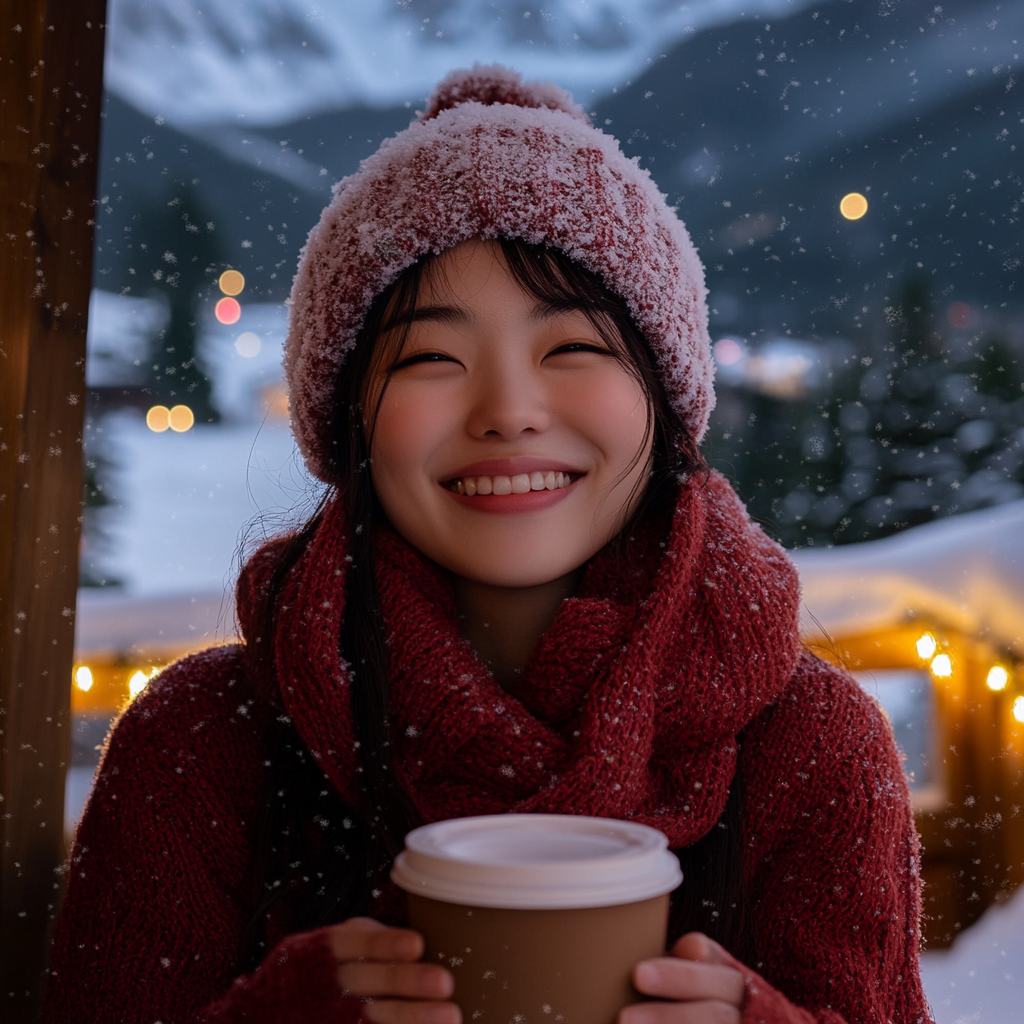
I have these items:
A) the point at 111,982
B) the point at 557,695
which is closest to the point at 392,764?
the point at 557,695

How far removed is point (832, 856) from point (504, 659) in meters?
0.24

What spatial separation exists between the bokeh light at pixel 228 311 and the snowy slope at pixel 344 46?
0.18 meters

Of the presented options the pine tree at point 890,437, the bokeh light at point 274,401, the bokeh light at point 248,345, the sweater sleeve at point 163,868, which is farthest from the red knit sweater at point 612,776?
the pine tree at point 890,437

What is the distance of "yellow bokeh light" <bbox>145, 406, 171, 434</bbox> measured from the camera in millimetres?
1016

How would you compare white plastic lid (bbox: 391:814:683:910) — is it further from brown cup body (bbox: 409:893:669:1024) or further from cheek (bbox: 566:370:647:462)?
cheek (bbox: 566:370:647:462)

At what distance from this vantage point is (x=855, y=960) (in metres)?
0.55

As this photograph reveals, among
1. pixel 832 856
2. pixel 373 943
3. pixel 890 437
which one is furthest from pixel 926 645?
pixel 373 943

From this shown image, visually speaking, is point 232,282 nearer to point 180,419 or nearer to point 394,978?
point 180,419

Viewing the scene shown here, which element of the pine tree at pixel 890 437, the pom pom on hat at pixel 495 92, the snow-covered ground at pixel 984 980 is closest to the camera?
the pom pom on hat at pixel 495 92

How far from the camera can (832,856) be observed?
583 mm

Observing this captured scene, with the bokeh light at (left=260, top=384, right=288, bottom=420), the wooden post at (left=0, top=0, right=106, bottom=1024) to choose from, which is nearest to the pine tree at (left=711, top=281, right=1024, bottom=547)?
the bokeh light at (left=260, top=384, right=288, bottom=420)

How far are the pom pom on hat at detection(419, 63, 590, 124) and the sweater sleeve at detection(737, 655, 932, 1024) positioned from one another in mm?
436

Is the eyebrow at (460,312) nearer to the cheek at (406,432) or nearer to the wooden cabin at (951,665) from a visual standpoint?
the cheek at (406,432)

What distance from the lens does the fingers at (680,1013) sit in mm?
323
